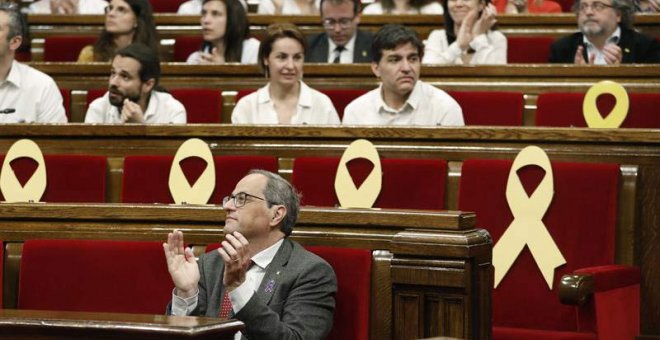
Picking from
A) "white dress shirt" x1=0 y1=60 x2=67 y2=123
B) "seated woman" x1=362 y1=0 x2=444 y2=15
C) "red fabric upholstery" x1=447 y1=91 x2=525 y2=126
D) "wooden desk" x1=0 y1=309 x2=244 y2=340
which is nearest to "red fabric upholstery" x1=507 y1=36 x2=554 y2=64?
"seated woman" x1=362 y1=0 x2=444 y2=15

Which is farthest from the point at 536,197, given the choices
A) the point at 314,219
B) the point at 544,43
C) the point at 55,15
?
the point at 55,15

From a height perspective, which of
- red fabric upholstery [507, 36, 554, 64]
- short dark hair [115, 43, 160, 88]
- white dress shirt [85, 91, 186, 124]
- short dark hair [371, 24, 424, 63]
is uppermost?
red fabric upholstery [507, 36, 554, 64]

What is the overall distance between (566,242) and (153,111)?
101cm

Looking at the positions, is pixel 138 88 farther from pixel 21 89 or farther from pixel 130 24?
pixel 130 24

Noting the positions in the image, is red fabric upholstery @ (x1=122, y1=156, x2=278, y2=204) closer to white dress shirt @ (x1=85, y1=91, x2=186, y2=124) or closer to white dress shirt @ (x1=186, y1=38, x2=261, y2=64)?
white dress shirt @ (x1=85, y1=91, x2=186, y2=124)

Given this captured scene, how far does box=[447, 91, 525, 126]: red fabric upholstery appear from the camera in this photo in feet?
7.16

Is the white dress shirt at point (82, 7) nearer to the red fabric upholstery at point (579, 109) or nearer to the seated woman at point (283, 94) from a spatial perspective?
the seated woman at point (283, 94)

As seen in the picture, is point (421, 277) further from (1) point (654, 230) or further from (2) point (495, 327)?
(1) point (654, 230)

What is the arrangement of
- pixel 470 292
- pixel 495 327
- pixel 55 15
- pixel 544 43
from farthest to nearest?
pixel 55 15 → pixel 544 43 → pixel 495 327 → pixel 470 292

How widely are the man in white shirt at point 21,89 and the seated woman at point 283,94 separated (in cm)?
39

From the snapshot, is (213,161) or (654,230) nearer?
(654,230)

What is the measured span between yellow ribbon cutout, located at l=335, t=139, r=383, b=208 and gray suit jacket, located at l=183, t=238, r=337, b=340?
0.31 m

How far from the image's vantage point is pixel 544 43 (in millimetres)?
2771

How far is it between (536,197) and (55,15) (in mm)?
1877
